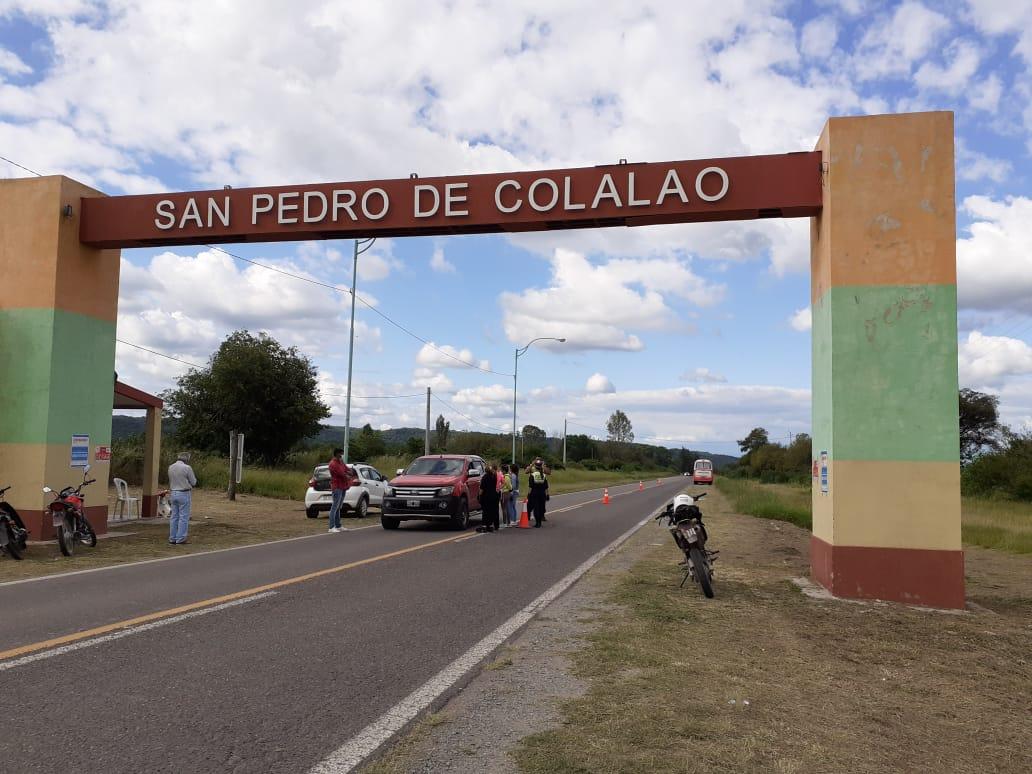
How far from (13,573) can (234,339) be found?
38851mm

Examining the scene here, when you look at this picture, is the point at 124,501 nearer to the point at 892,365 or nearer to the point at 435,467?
the point at 435,467

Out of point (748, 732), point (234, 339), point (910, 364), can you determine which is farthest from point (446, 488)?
point (234, 339)

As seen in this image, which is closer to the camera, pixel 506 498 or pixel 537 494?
pixel 506 498

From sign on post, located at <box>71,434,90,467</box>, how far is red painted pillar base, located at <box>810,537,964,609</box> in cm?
1292

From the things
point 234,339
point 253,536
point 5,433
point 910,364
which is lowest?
point 253,536

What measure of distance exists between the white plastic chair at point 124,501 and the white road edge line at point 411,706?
14564 mm

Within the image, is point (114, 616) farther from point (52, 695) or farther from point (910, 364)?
point (910, 364)

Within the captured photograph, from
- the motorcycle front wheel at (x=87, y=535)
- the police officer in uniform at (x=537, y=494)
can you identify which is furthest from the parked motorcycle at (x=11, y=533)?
the police officer in uniform at (x=537, y=494)

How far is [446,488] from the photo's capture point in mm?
18391

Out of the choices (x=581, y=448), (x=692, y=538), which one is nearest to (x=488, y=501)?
(x=692, y=538)

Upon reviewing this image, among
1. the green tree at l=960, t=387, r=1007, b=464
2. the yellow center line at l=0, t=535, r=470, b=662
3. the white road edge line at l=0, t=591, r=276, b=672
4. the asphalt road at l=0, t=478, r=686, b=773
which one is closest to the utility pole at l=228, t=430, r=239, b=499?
the asphalt road at l=0, t=478, r=686, b=773

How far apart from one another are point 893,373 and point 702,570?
131 inches

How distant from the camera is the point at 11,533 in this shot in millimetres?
12188

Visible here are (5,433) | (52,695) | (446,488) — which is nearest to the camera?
(52,695)
